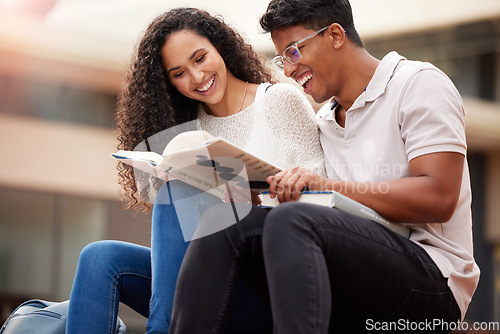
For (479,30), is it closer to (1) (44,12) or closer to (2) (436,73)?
(1) (44,12)

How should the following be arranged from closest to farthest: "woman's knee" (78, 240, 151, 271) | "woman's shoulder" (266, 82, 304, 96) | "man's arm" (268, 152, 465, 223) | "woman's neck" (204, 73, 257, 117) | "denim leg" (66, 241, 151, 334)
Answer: "man's arm" (268, 152, 465, 223)
"denim leg" (66, 241, 151, 334)
"woman's knee" (78, 240, 151, 271)
"woman's shoulder" (266, 82, 304, 96)
"woman's neck" (204, 73, 257, 117)

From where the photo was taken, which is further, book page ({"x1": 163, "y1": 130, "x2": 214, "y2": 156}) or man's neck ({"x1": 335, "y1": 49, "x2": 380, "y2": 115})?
man's neck ({"x1": 335, "y1": 49, "x2": 380, "y2": 115})

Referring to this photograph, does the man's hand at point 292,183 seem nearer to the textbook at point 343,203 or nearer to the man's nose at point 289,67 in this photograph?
the textbook at point 343,203

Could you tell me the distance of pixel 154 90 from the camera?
260 cm

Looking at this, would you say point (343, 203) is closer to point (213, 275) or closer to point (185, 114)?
point (213, 275)

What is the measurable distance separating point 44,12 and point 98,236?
9.40 ft

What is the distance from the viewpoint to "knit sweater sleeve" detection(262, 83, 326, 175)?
2320mm

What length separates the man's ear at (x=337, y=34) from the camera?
7.18ft

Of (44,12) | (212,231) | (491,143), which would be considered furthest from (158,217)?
(491,143)

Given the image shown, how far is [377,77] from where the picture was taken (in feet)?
6.84

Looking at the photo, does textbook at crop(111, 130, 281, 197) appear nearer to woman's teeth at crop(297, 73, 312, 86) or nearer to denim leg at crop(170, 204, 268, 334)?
denim leg at crop(170, 204, 268, 334)

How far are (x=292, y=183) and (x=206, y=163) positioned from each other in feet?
0.84

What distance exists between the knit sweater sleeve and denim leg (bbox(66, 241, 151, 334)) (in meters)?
0.61

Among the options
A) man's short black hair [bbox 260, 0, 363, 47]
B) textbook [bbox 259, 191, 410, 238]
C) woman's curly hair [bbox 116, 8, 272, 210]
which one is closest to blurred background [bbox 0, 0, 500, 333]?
woman's curly hair [bbox 116, 8, 272, 210]
